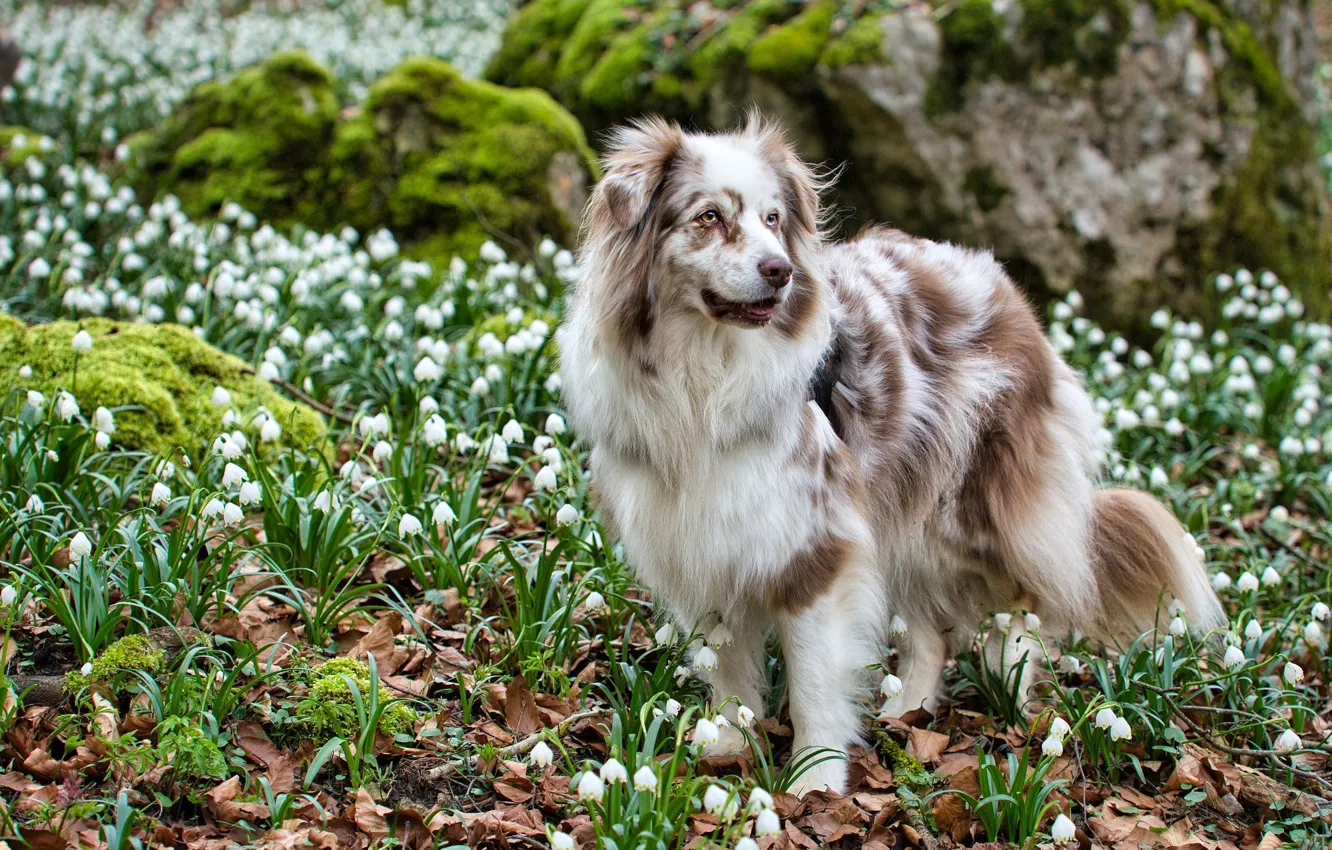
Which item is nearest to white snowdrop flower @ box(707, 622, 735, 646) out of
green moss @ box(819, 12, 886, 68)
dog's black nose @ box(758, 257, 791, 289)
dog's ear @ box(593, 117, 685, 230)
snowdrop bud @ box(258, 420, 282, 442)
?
dog's black nose @ box(758, 257, 791, 289)

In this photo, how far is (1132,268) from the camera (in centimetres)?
789

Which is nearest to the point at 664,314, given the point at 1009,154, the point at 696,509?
the point at 696,509

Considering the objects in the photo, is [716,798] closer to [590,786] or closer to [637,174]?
[590,786]

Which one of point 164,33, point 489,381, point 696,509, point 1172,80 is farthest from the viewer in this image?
point 164,33

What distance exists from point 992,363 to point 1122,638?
4.19 feet

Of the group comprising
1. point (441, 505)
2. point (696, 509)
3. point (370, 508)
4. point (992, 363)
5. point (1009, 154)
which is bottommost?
point (370, 508)

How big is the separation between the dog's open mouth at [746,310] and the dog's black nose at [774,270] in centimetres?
6

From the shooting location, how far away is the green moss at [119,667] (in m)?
3.42

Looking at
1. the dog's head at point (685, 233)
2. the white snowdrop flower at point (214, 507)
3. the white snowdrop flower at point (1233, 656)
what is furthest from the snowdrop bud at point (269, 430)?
the white snowdrop flower at point (1233, 656)

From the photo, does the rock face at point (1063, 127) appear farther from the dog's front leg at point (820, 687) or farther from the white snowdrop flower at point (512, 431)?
the dog's front leg at point (820, 687)

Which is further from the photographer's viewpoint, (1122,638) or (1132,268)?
(1132,268)

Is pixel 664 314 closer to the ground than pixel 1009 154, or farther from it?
closer to the ground

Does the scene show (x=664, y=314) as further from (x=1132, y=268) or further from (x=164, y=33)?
(x=164, y=33)

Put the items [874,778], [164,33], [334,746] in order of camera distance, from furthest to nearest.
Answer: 1. [164,33]
2. [874,778]
3. [334,746]
